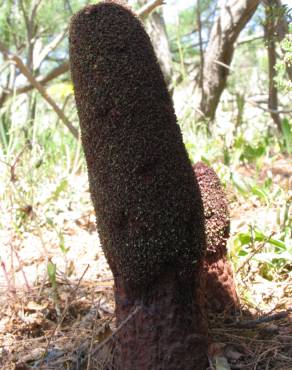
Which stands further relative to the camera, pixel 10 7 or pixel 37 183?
pixel 10 7

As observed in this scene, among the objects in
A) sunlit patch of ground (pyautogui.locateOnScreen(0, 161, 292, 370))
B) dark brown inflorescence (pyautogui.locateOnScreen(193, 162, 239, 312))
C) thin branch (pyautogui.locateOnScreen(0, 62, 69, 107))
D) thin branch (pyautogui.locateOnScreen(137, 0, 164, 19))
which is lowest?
sunlit patch of ground (pyautogui.locateOnScreen(0, 161, 292, 370))

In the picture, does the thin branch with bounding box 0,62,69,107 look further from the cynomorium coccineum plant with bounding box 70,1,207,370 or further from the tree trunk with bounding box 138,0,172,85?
the cynomorium coccineum plant with bounding box 70,1,207,370

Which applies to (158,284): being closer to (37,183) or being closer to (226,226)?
(226,226)

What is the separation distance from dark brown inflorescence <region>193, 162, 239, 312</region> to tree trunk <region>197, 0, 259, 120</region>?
2.89m

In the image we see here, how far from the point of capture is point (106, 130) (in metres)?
1.55

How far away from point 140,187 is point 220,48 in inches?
160

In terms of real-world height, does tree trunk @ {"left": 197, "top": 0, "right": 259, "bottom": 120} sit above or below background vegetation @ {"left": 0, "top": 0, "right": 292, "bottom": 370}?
above

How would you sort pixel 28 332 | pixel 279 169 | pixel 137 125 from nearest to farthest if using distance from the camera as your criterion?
pixel 137 125, pixel 28 332, pixel 279 169

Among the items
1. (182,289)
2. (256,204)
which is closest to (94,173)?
(182,289)

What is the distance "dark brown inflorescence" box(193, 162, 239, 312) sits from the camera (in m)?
1.94

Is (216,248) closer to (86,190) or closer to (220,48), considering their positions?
(86,190)

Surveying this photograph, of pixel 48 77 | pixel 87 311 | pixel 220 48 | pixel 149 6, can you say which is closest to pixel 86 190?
pixel 149 6

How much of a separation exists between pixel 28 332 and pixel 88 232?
137 cm

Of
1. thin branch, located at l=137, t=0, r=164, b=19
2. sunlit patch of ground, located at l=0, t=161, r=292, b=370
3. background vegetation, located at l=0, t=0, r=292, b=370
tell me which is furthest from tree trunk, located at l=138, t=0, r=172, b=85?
sunlit patch of ground, located at l=0, t=161, r=292, b=370
